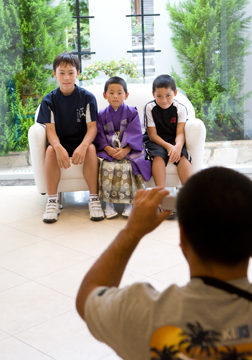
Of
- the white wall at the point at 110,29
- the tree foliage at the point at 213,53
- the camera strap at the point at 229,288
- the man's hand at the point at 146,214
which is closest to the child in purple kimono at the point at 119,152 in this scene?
the white wall at the point at 110,29

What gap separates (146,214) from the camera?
0.81m

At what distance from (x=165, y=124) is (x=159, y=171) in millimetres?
426

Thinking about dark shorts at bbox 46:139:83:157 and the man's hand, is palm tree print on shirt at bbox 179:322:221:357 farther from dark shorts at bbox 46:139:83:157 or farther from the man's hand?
dark shorts at bbox 46:139:83:157

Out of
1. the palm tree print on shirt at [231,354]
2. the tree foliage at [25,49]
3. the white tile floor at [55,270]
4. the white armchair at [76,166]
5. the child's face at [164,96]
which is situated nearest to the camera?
the palm tree print on shirt at [231,354]

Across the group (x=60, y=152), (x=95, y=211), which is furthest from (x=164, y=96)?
(x=95, y=211)

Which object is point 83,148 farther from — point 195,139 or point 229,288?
point 229,288

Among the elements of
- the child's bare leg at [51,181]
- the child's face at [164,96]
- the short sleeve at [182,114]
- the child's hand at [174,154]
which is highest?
the child's face at [164,96]

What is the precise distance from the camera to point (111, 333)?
735 millimetres

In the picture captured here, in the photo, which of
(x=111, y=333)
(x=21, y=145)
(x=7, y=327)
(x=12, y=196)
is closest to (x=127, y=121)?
(x=12, y=196)

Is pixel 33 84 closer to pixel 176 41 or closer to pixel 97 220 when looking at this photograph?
pixel 176 41

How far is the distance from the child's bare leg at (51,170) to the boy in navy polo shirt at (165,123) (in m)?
0.65

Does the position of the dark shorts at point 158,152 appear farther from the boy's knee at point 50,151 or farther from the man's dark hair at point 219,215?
the man's dark hair at point 219,215

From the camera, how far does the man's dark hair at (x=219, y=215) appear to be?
68 cm

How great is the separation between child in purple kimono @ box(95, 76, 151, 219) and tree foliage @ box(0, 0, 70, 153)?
1.21 metres
